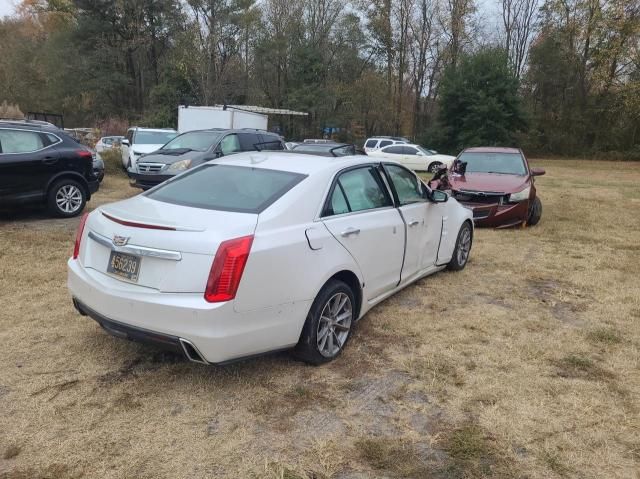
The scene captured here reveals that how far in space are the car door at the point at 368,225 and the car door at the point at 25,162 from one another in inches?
237

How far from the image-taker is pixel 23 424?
2.99 meters

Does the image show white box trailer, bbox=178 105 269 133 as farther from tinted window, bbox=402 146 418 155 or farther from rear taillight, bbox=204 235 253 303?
rear taillight, bbox=204 235 253 303

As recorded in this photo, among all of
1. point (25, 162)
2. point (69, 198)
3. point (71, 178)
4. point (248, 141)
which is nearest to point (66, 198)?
point (69, 198)

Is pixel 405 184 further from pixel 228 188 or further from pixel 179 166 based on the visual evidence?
pixel 179 166

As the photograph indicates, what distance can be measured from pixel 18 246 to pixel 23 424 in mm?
4692

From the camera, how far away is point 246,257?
3.11m

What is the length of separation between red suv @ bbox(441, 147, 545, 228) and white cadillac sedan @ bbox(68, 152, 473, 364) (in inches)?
Result: 203

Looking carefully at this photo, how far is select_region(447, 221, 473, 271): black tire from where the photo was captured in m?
6.30

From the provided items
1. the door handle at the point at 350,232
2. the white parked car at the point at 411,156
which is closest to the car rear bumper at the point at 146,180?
the door handle at the point at 350,232

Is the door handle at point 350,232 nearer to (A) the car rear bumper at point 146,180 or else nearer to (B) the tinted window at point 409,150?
(A) the car rear bumper at point 146,180

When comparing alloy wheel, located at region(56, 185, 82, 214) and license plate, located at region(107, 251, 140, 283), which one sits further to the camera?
alloy wheel, located at region(56, 185, 82, 214)

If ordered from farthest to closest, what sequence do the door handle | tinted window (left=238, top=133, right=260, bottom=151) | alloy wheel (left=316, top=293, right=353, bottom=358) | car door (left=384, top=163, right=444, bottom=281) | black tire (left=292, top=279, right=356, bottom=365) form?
tinted window (left=238, top=133, right=260, bottom=151) < car door (left=384, top=163, right=444, bottom=281) < the door handle < alloy wheel (left=316, top=293, right=353, bottom=358) < black tire (left=292, top=279, right=356, bottom=365)

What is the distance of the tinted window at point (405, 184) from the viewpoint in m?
4.91

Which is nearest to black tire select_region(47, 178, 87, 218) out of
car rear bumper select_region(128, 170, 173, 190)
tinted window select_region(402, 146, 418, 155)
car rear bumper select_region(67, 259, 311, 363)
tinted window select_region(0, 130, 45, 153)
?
tinted window select_region(0, 130, 45, 153)
